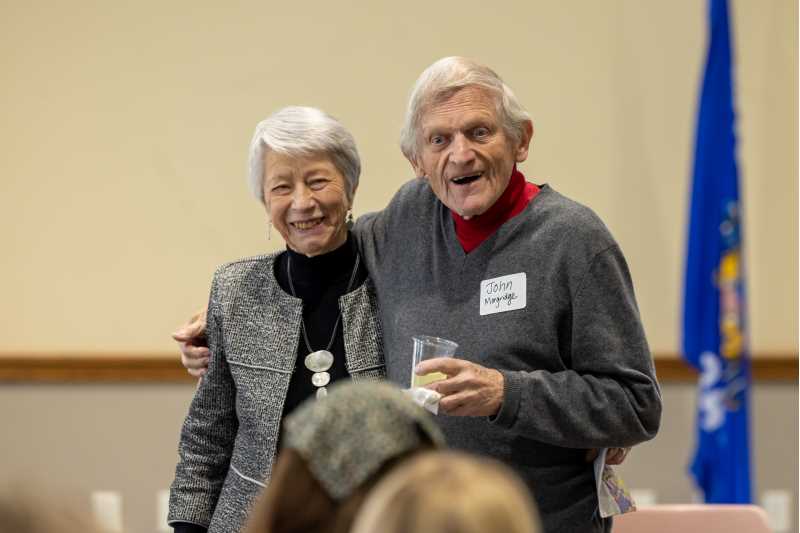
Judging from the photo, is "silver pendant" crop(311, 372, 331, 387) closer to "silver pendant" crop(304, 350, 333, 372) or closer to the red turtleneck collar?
"silver pendant" crop(304, 350, 333, 372)

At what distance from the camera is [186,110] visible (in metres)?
4.54

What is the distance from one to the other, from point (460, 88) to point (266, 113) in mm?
2412

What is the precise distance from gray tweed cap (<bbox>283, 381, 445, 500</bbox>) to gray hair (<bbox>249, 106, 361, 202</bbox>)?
4.08 ft

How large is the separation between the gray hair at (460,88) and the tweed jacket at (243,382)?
1.55 ft

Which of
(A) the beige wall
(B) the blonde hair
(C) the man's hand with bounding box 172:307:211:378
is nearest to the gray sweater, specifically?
(C) the man's hand with bounding box 172:307:211:378

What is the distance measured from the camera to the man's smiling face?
2221 mm

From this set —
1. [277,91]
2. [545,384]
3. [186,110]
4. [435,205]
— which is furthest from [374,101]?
[545,384]

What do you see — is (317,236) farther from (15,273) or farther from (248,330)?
(15,273)

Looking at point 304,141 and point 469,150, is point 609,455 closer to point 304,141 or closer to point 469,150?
point 469,150

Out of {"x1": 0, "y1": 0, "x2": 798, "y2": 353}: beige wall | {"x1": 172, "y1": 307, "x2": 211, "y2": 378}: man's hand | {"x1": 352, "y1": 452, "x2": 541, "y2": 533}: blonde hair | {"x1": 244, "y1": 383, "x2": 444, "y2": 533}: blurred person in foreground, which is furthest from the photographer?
{"x1": 0, "y1": 0, "x2": 798, "y2": 353}: beige wall

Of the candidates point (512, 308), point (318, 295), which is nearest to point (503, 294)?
point (512, 308)

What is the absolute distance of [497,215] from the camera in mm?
2254

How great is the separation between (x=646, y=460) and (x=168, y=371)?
220 centimetres

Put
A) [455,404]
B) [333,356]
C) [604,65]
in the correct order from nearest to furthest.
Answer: [455,404] → [333,356] → [604,65]
